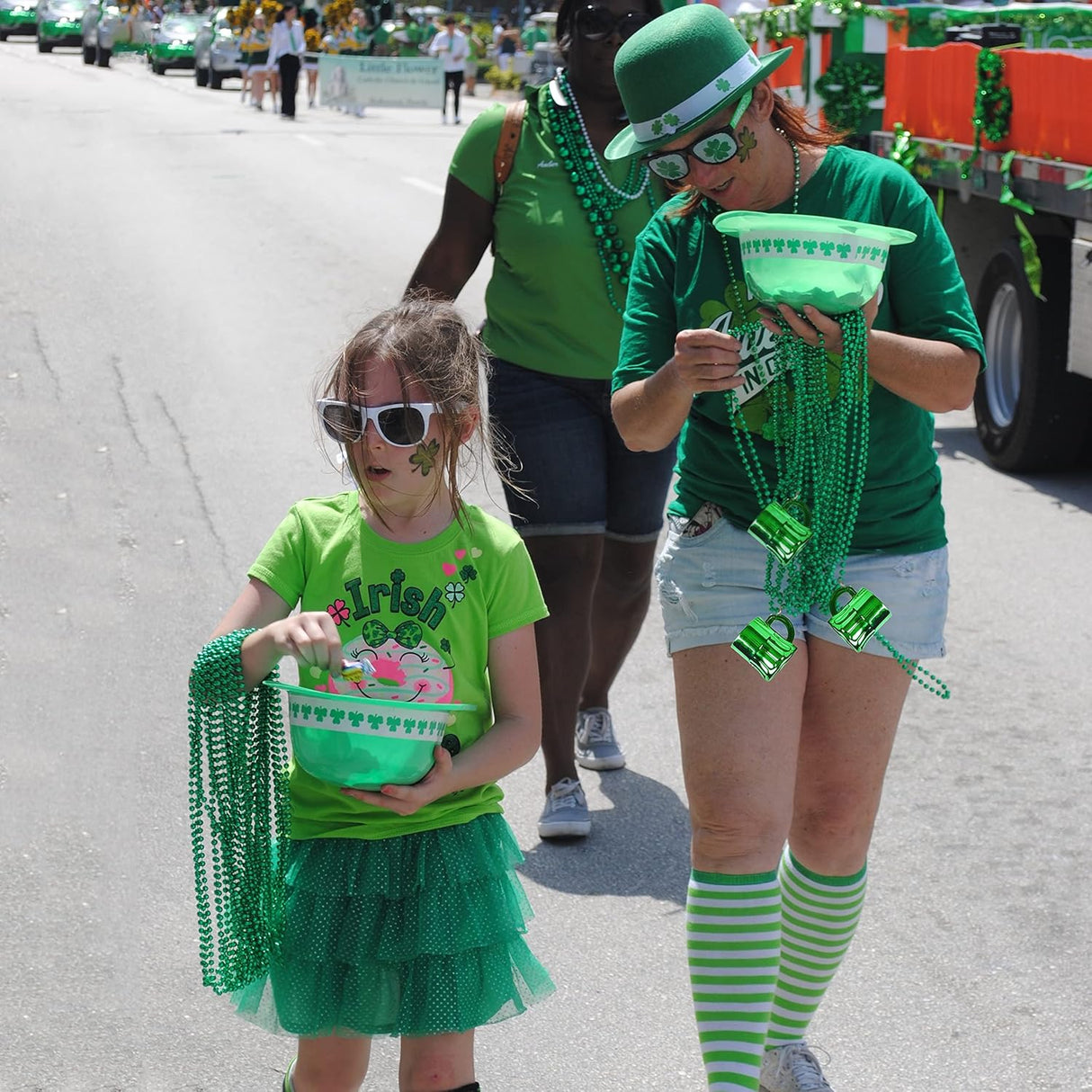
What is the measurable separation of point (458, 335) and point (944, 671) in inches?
138

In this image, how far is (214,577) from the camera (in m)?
6.64

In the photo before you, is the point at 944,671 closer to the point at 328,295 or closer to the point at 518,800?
the point at 518,800

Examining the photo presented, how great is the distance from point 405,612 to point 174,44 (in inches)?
1756

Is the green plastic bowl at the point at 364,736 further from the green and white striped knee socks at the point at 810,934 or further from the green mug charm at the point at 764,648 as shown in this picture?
the green and white striped knee socks at the point at 810,934

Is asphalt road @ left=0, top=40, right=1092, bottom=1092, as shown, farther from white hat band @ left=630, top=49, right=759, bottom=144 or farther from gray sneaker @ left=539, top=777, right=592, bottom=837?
white hat band @ left=630, top=49, right=759, bottom=144

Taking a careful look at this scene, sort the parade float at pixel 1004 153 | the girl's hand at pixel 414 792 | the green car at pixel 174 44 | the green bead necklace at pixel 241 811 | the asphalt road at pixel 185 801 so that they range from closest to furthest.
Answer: the girl's hand at pixel 414 792, the green bead necklace at pixel 241 811, the asphalt road at pixel 185 801, the parade float at pixel 1004 153, the green car at pixel 174 44

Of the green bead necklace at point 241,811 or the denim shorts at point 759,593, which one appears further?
the denim shorts at point 759,593

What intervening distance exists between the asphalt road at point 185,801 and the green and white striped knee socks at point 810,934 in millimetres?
256

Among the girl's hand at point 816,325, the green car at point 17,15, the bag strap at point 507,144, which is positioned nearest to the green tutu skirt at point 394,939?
the girl's hand at point 816,325

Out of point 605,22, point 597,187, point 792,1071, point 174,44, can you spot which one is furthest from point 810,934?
point 174,44

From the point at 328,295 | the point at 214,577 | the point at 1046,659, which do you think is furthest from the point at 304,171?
the point at 1046,659

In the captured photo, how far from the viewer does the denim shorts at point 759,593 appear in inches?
121

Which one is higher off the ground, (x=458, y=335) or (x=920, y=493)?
(x=458, y=335)

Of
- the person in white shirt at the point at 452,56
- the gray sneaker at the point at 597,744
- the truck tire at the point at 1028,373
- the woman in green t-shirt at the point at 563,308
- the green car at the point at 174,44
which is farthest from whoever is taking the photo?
the green car at the point at 174,44
